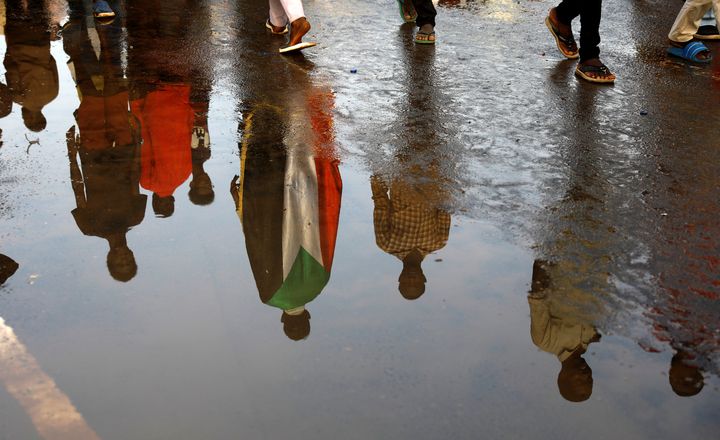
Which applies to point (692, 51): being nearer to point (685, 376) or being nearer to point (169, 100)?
point (169, 100)

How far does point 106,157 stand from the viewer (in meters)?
5.74

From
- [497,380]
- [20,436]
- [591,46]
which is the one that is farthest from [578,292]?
[591,46]

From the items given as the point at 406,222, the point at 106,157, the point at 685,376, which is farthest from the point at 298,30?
the point at 685,376

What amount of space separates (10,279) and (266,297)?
3.69 feet

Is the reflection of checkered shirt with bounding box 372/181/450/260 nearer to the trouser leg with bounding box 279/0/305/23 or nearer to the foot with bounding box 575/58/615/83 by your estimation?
the foot with bounding box 575/58/615/83

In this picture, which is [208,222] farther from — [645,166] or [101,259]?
[645,166]

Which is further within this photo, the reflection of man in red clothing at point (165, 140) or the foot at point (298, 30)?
the foot at point (298, 30)

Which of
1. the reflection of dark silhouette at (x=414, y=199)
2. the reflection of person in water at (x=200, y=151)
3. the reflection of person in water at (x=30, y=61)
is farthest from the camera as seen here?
the reflection of person in water at (x=30, y=61)

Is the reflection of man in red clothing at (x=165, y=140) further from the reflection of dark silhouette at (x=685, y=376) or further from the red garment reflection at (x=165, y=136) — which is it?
the reflection of dark silhouette at (x=685, y=376)

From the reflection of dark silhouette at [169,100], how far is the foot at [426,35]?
2.12 metres

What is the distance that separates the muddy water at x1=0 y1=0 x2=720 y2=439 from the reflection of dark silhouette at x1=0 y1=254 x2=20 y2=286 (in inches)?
1.1

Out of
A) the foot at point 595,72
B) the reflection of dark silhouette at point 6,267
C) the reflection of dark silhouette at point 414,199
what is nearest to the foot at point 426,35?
the foot at point 595,72

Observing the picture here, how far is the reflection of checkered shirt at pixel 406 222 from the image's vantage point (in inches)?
183

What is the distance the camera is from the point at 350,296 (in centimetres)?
416
